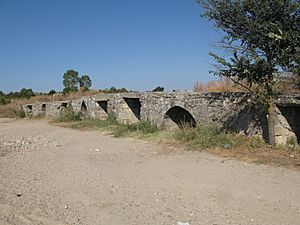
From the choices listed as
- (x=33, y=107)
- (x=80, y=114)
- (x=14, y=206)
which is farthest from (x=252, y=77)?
(x=33, y=107)

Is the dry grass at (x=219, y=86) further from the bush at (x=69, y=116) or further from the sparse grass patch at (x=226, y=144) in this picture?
the bush at (x=69, y=116)

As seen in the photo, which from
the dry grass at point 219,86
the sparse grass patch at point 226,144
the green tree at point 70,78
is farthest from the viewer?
the green tree at point 70,78

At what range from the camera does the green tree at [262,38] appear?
611cm

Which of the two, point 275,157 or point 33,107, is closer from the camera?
point 275,157

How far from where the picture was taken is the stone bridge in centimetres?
715

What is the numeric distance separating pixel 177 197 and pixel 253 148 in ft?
10.4

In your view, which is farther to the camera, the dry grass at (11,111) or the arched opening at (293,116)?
the dry grass at (11,111)

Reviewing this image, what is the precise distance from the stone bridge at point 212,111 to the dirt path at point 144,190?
5.74 ft

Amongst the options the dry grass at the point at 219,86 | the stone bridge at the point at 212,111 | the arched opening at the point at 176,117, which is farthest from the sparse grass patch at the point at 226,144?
the dry grass at the point at 219,86

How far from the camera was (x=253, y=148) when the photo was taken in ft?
22.1

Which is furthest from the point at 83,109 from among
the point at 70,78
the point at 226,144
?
the point at 70,78

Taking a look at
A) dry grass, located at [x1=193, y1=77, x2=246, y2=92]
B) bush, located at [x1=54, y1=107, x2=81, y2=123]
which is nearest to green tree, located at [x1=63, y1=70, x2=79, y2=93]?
bush, located at [x1=54, y1=107, x2=81, y2=123]

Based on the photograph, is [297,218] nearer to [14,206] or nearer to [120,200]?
[120,200]

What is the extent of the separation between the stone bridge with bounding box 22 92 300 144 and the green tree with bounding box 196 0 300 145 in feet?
1.53
